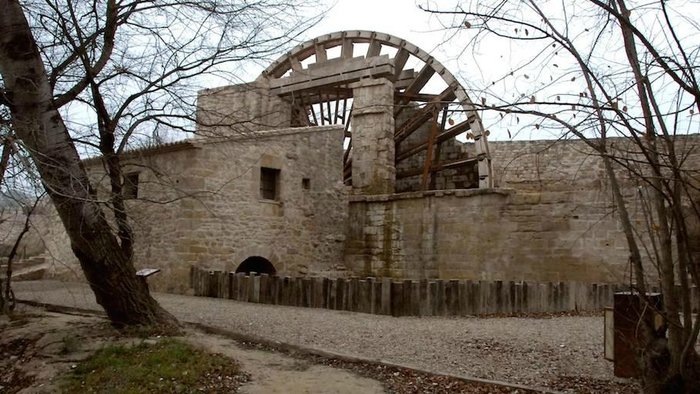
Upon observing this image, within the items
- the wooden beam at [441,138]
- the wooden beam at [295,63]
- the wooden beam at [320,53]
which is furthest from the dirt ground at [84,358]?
the wooden beam at [320,53]

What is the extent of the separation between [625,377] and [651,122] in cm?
225

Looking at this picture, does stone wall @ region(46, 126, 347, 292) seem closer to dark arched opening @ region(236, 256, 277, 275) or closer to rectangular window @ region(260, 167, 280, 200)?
rectangular window @ region(260, 167, 280, 200)

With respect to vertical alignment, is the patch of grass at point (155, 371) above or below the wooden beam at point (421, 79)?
below

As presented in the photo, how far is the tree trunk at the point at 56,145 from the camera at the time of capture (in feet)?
18.8

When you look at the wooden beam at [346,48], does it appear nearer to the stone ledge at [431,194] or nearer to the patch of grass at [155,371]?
the stone ledge at [431,194]

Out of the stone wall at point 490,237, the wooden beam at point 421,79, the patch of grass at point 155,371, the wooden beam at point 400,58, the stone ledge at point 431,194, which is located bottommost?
the patch of grass at point 155,371

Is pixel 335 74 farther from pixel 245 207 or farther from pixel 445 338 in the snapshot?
pixel 445 338

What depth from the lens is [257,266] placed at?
43.6ft

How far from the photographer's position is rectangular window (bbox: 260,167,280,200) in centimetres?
1248

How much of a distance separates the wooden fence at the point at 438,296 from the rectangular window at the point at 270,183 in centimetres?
331

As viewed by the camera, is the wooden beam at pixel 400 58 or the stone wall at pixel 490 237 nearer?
the stone wall at pixel 490 237

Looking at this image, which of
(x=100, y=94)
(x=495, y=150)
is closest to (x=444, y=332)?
(x=100, y=94)

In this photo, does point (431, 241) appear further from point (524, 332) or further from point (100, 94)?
point (100, 94)

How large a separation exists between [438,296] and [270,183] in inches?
214
